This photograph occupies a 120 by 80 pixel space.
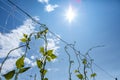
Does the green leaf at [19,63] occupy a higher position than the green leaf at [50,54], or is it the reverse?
the green leaf at [50,54]

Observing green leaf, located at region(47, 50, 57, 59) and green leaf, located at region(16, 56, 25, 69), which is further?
green leaf, located at region(47, 50, 57, 59)

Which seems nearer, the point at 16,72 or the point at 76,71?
the point at 16,72

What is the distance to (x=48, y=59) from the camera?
133cm

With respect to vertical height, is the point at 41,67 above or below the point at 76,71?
below

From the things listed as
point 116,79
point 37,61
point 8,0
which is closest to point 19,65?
point 37,61

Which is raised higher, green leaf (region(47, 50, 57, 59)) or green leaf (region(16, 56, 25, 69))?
green leaf (region(47, 50, 57, 59))

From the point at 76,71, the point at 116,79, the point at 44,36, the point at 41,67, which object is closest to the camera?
the point at 41,67

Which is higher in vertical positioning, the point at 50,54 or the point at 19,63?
the point at 50,54

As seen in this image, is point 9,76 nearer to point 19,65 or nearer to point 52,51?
point 19,65

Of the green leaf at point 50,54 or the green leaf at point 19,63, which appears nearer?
the green leaf at point 19,63

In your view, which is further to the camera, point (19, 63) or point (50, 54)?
point (50, 54)

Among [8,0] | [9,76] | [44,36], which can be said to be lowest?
[9,76]

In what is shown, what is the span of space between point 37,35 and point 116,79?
14070 millimetres

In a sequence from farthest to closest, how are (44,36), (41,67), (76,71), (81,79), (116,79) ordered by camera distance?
(116,79)
(76,71)
(81,79)
(44,36)
(41,67)
